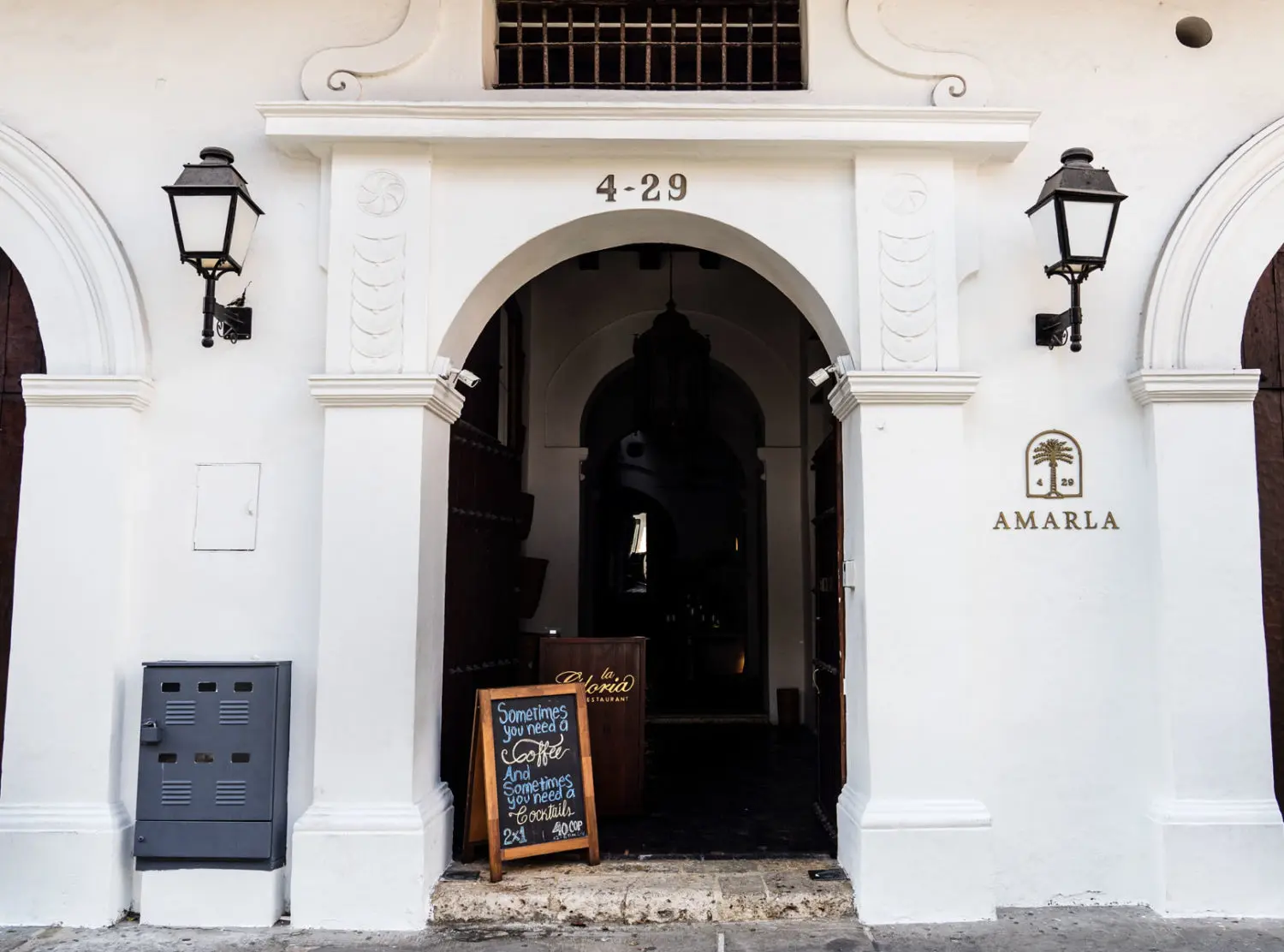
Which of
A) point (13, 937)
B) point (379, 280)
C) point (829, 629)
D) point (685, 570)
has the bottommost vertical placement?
point (13, 937)

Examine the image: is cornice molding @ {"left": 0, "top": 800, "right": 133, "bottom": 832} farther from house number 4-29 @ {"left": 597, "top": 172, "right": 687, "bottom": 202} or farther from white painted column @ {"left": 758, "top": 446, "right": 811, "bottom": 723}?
white painted column @ {"left": 758, "top": 446, "right": 811, "bottom": 723}

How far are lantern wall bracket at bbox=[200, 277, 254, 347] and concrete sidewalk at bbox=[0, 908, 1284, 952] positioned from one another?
8.82 feet

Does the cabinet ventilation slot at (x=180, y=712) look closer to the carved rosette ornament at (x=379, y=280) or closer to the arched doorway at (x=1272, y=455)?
the carved rosette ornament at (x=379, y=280)

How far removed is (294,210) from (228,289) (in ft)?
1.69

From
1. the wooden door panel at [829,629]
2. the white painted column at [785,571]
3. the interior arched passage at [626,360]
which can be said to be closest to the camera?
the wooden door panel at [829,629]

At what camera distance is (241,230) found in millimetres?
4625

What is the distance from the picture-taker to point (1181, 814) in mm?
4598

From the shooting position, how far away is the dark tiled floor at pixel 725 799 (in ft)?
17.7

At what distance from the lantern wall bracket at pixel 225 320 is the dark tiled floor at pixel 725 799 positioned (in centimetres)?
326

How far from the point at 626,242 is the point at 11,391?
10.6ft

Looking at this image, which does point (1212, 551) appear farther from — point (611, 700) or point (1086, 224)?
point (611, 700)

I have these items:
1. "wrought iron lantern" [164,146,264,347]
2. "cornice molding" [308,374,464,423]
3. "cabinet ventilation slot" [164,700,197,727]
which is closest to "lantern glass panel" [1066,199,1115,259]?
"cornice molding" [308,374,464,423]

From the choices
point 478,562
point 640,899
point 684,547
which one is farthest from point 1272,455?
point 684,547

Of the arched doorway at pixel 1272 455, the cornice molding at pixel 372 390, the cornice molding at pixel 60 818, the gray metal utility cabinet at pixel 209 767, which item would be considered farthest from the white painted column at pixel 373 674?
the arched doorway at pixel 1272 455
